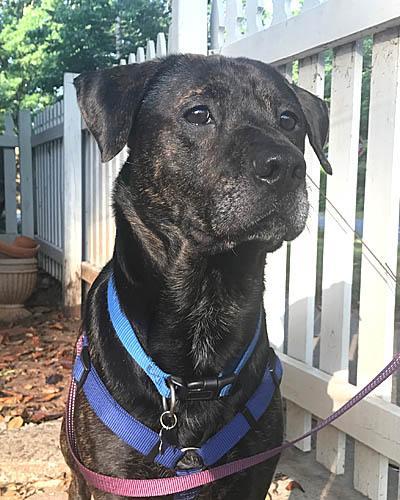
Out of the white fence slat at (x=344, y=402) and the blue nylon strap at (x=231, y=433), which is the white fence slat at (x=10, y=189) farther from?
the blue nylon strap at (x=231, y=433)

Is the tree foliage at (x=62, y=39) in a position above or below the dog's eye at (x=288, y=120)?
above

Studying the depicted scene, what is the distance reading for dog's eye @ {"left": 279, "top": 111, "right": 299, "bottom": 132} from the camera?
2.13m

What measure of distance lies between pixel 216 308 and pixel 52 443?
1.54 meters

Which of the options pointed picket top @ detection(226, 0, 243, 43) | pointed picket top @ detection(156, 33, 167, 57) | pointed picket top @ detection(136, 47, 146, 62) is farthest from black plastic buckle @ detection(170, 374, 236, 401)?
pointed picket top @ detection(136, 47, 146, 62)

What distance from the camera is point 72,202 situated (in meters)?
6.11

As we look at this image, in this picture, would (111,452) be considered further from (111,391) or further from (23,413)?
(23,413)

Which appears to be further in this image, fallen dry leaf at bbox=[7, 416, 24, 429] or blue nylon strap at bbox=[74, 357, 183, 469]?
fallen dry leaf at bbox=[7, 416, 24, 429]

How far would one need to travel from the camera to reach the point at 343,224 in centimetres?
268

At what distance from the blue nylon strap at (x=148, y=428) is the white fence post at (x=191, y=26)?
2184 millimetres

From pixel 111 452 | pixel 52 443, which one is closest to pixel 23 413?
pixel 52 443

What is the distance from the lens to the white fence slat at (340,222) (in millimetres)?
2590

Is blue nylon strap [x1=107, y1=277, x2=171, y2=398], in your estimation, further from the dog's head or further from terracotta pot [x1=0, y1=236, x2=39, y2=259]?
terracotta pot [x1=0, y1=236, x2=39, y2=259]

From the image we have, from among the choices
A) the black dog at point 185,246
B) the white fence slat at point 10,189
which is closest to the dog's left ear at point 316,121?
the black dog at point 185,246

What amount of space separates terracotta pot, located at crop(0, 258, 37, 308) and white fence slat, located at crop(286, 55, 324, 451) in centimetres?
380
